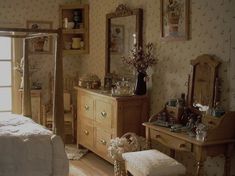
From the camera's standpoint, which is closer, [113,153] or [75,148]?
[113,153]

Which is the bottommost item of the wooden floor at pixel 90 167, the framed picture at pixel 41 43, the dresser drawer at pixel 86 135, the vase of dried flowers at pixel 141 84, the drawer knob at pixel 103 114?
the wooden floor at pixel 90 167

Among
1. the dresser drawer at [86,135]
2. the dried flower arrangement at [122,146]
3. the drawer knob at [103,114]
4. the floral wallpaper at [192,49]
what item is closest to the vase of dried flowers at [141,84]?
the floral wallpaper at [192,49]

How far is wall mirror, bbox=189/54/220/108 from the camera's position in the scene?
11.7ft

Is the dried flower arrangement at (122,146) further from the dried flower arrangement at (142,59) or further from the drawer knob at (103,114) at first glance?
the dried flower arrangement at (142,59)

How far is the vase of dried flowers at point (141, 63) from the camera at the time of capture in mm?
4430

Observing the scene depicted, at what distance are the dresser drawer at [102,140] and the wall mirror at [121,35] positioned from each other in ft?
2.75

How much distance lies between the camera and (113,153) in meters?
4.11

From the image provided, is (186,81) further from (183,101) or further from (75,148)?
(75,148)

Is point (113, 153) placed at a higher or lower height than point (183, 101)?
lower

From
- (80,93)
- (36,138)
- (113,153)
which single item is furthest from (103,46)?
(36,138)

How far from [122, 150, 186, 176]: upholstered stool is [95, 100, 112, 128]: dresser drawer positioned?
3.54 feet

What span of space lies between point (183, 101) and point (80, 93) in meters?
1.98

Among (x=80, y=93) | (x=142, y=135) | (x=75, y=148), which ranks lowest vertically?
(x=75, y=148)

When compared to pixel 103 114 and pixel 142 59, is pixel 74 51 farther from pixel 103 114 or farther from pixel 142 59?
pixel 142 59
